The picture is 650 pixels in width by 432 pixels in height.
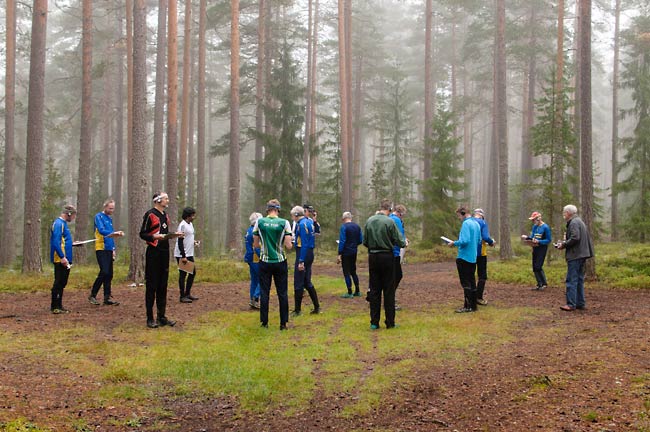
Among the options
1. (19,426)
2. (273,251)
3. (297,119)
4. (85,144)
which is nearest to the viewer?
(19,426)

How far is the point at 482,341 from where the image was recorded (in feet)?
24.5

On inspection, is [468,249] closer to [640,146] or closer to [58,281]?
[58,281]

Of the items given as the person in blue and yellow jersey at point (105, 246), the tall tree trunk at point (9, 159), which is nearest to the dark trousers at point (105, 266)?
the person in blue and yellow jersey at point (105, 246)

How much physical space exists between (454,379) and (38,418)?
4.40 m

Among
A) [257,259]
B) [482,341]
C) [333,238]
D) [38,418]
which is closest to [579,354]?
[482,341]

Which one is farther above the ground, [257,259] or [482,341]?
[257,259]

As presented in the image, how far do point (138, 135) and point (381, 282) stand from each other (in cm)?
885

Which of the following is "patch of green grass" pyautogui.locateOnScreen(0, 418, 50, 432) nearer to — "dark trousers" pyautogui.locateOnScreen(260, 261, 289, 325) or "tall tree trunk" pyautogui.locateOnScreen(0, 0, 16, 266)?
"dark trousers" pyautogui.locateOnScreen(260, 261, 289, 325)

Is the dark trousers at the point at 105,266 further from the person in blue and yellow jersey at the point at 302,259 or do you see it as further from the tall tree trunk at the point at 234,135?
the tall tree trunk at the point at 234,135

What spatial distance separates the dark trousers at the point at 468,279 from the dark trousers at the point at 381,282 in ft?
6.25

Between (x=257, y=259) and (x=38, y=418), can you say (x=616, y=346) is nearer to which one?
(x=257, y=259)

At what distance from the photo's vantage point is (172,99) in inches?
679

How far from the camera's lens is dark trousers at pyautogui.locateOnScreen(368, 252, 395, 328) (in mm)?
8289

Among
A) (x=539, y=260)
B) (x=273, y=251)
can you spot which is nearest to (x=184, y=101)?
(x=273, y=251)
